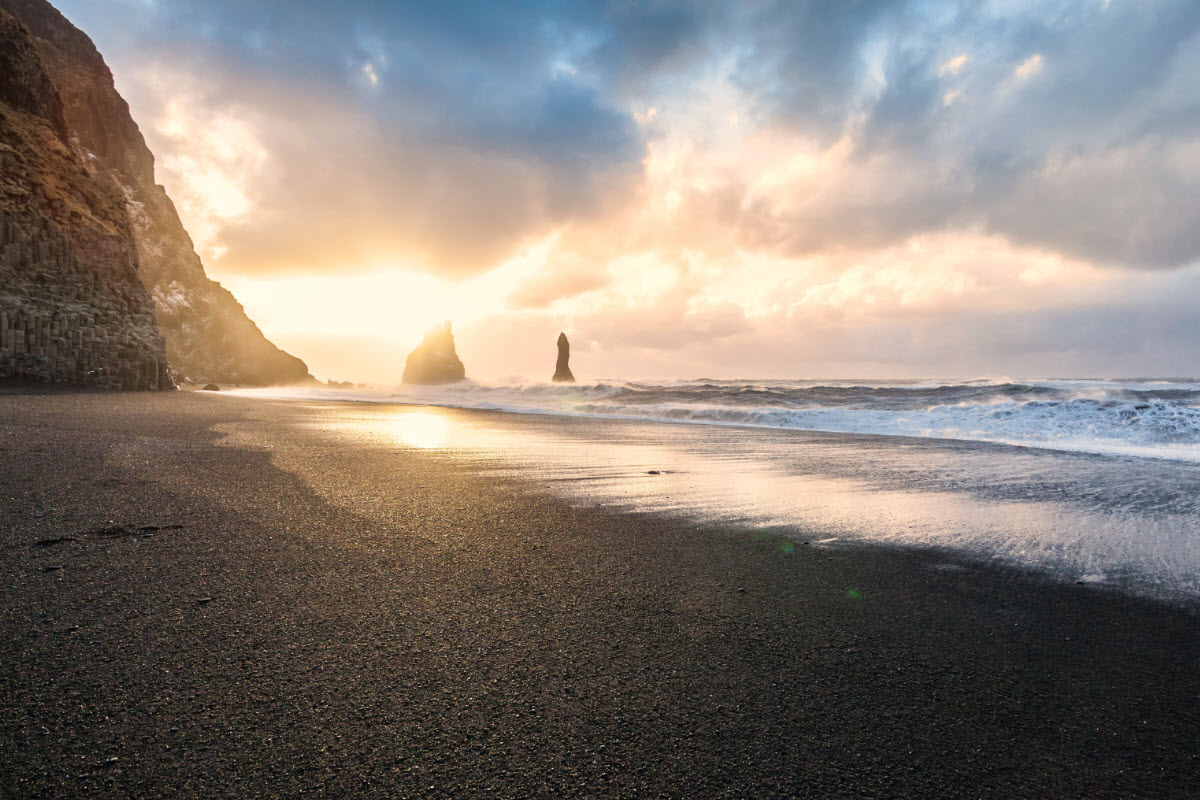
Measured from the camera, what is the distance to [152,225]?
1882 inches

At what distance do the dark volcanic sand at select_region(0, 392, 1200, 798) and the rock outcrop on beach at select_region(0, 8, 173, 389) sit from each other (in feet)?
58.3

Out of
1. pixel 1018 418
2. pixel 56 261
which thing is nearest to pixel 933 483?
pixel 1018 418

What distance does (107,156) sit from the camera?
142 feet

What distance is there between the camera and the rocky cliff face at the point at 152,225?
40719 mm

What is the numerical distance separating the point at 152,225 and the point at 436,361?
35673mm

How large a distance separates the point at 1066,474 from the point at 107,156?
200 ft

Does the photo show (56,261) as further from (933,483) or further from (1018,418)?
(1018,418)

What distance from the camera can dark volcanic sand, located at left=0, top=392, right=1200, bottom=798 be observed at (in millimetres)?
1348

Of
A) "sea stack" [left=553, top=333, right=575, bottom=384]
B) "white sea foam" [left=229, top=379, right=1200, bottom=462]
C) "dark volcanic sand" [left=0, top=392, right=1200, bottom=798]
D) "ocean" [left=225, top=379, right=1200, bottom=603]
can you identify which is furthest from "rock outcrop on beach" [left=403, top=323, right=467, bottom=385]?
"dark volcanic sand" [left=0, top=392, right=1200, bottom=798]

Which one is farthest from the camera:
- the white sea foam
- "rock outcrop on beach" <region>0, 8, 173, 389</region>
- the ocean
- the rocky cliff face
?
the rocky cliff face

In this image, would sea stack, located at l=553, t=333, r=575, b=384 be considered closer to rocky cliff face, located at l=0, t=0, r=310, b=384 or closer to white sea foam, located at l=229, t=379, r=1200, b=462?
rocky cliff face, located at l=0, t=0, r=310, b=384

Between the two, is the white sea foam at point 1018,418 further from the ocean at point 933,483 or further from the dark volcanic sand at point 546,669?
the dark volcanic sand at point 546,669

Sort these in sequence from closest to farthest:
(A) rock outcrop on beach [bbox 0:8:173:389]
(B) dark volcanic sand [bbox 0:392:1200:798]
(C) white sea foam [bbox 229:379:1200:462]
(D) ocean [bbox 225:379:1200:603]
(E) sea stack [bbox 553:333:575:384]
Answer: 1. (B) dark volcanic sand [bbox 0:392:1200:798]
2. (D) ocean [bbox 225:379:1200:603]
3. (C) white sea foam [bbox 229:379:1200:462]
4. (A) rock outcrop on beach [bbox 0:8:173:389]
5. (E) sea stack [bbox 553:333:575:384]

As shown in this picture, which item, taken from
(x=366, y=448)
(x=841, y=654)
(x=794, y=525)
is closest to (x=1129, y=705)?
(x=841, y=654)
